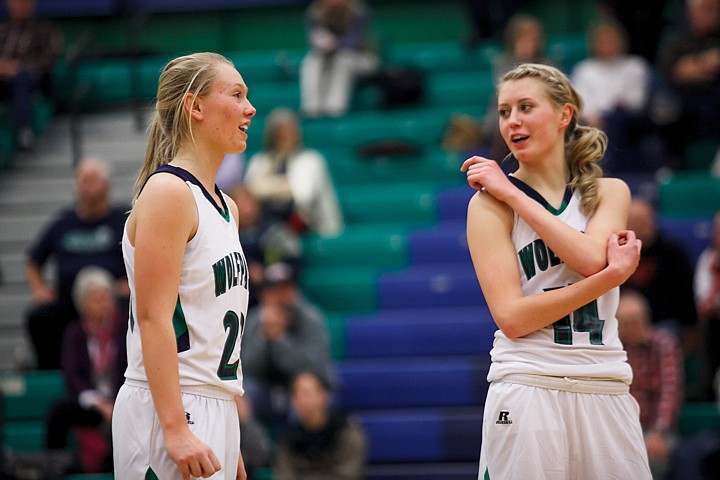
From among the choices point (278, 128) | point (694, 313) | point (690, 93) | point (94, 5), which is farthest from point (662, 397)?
point (94, 5)

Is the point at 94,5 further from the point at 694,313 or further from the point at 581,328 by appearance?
the point at 581,328

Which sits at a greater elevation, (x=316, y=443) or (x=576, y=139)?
(x=576, y=139)

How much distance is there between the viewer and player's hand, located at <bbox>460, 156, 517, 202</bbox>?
12.2 feet

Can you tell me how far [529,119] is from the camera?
150 inches

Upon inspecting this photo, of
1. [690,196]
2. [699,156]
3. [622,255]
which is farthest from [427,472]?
[622,255]

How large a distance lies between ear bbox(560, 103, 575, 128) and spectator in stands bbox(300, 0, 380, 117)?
7290 mm

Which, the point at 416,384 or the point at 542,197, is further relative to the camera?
the point at 416,384

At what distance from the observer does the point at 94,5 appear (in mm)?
13500

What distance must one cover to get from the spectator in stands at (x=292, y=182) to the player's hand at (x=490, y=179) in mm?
5602

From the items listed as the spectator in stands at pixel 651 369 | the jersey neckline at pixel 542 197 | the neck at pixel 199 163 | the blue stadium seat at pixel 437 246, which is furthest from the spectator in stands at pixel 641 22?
the neck at pixel 199 163

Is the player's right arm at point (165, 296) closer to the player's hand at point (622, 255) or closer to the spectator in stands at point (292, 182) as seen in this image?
the player's hand at point (622, 255)

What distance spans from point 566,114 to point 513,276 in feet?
2.11

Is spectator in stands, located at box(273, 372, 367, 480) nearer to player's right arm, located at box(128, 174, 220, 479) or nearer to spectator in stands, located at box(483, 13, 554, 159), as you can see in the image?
spectator in stands, located at box(483, 13, 554, 159)

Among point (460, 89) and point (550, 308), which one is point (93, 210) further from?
point (550, 308)
